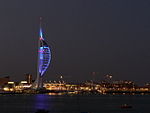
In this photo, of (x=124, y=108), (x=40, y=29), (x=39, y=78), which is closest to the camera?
(x=124, y=108)

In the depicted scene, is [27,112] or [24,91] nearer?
[27,112]

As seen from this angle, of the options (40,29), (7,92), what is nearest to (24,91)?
(7,92)

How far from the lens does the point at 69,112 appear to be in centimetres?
7700

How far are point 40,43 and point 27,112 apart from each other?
A: 76938 millimetres

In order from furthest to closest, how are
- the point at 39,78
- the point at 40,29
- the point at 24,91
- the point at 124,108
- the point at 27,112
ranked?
the point at 24,91 < the point at 40,29 < the point at 39,78 < the point at 124,108 < the point at 27,112

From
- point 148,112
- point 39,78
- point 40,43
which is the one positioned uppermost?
point 40,43

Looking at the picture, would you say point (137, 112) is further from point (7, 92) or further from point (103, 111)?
point (7, 92)

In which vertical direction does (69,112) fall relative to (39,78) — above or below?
below

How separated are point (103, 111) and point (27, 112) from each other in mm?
12404

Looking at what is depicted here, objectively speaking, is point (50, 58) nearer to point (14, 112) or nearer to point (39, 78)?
point (39, 78)

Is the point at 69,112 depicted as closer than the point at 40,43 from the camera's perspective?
Yes

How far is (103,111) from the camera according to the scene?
7962 centimetres

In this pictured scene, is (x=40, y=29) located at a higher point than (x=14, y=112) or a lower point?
higher

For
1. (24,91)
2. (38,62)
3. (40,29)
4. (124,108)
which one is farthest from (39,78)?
(124,108)
